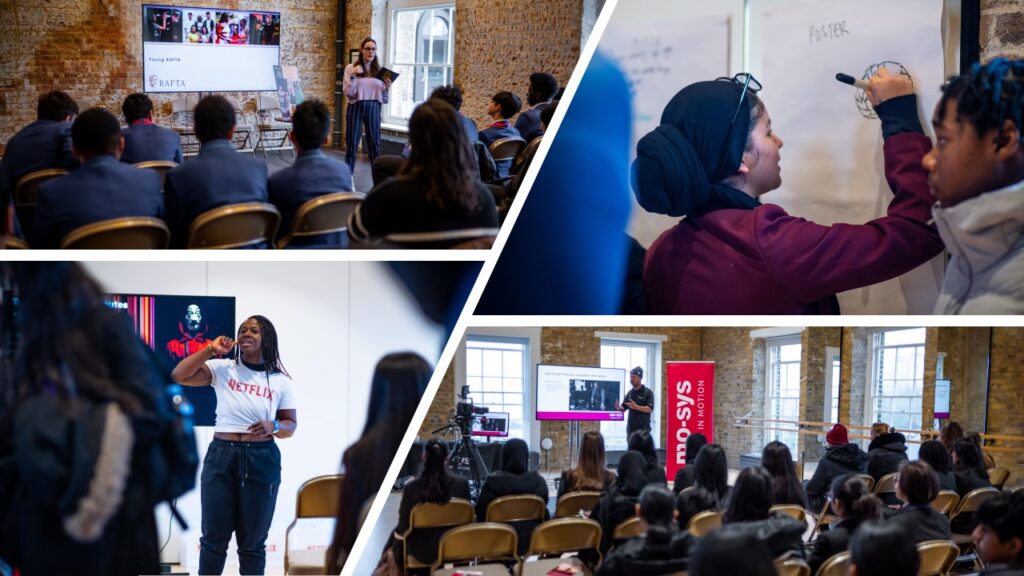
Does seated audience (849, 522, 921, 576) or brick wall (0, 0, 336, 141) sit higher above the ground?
brick wall (0, 0, 336, 141)

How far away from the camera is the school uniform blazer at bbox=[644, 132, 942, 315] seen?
3758mm

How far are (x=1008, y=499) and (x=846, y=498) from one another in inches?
25.3

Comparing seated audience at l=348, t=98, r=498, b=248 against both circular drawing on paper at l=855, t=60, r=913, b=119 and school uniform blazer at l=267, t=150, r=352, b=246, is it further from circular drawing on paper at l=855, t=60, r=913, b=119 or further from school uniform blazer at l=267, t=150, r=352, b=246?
circular drawing on paper at l=855, t=60, r=913, b=119

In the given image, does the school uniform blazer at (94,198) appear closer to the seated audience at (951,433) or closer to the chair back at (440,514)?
the chair back at (440,514)

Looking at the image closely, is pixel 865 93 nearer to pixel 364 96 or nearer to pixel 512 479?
pixel 512 479

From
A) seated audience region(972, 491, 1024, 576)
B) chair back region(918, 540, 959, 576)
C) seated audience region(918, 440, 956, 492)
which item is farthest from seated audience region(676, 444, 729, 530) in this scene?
seated audience region(972, 491, 1024, 576)

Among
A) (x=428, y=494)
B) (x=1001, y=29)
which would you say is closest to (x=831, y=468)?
(x=428, y=494)

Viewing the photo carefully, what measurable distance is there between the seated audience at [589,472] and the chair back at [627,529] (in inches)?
5.9

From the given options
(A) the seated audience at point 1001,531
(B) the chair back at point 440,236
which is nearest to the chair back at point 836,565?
(A) the seated audience at point 1001,531

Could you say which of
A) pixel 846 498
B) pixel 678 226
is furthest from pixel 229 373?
pixel 846 498

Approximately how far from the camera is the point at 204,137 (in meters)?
3.69

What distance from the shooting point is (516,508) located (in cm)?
399

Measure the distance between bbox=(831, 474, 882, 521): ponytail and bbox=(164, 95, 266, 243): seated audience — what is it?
2491 mm

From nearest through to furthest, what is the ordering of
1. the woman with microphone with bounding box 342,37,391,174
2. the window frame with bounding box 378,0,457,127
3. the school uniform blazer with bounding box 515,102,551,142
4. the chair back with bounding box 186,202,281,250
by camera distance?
1. the chair back with bounding box 186,202,281,250
2. the school uniform blazer with bounding box 515,102,551,142
3. the woman with microphone with bounding box 342,37,391,174
4. the window frame with bounding box 378,0,457,127
